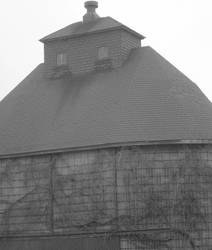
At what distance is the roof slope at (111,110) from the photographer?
24.7m

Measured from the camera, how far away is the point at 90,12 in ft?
97.6

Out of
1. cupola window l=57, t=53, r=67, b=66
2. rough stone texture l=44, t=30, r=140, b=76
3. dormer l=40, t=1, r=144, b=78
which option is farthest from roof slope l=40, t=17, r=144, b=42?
cupola window l=57, t=53, r=67, b=66

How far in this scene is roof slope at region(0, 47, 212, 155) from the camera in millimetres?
24688

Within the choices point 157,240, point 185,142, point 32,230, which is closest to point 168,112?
point 185,142

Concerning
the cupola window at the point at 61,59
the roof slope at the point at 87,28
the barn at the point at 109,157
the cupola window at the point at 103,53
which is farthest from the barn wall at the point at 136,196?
the roof slope at the point at 87,28

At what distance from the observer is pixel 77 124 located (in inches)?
1016

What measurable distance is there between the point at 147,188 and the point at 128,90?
3687 millimetres

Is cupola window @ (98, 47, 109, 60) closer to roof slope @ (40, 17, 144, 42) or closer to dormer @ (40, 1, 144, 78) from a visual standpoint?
dormer @ (40, 1, 144, 78)

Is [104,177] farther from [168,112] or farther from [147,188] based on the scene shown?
[168,112]

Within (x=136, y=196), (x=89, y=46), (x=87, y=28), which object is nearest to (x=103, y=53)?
(x=89, y=46)

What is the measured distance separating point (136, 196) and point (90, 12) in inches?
340

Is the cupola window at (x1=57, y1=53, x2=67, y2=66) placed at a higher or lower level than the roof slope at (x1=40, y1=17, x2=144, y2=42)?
lower

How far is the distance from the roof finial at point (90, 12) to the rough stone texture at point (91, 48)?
4.17 feet

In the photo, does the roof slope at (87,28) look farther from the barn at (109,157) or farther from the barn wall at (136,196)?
the barn wall at (136,196)
